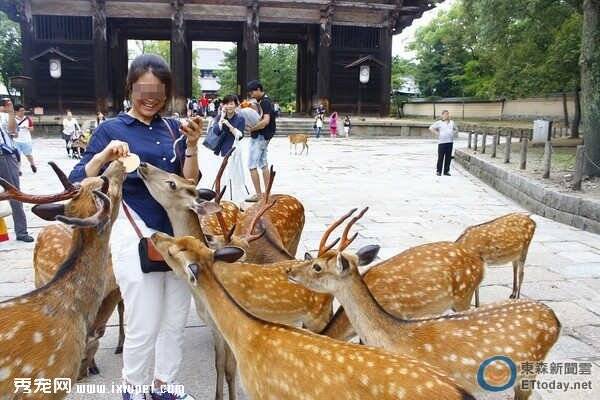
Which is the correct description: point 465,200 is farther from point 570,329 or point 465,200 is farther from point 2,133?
point 2,133

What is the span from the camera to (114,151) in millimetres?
2293

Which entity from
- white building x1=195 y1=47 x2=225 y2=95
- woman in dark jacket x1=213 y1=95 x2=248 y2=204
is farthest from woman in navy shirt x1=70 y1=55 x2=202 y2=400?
white building x1=195 y1=47 x2=225 y2=95

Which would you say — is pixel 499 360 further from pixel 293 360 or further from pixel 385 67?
pixel 385 67

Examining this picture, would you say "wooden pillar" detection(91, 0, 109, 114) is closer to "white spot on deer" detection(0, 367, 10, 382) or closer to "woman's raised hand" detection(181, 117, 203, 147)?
"woman's raised hand" detection(181, 117, 203, 147)

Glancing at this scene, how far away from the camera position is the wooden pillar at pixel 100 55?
72.3ft

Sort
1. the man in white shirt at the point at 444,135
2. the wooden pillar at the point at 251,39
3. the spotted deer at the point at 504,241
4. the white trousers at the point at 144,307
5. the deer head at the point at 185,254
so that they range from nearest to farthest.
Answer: the deer head at the point at 185,254
the white trousers at the point at 144,307
the spotted deer at the point at 504,241
the man in white shirt at the point at 444,135
the wooden pillar at the point at 251,39

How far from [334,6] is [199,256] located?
75.3ft

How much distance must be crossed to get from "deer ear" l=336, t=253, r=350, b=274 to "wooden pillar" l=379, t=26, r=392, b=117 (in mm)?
23594

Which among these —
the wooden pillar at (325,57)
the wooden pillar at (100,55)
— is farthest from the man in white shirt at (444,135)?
the wooden pillar at (100,55)

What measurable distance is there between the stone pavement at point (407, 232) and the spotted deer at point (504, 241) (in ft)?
1.01

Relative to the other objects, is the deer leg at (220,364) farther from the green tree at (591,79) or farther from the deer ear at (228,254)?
the green tree at (591,79)

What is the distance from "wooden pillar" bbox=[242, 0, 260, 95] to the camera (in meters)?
22.9

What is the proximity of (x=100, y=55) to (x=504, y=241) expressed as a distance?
21.9m

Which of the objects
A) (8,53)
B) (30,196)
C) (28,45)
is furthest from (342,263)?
(8,53)
